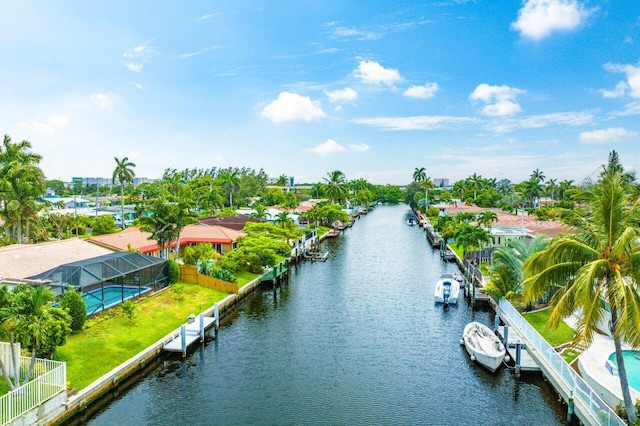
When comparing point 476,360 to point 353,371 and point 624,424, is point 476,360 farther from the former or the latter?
A: point 624,424

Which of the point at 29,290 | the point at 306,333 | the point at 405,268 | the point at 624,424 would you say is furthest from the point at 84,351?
the point at 405,268

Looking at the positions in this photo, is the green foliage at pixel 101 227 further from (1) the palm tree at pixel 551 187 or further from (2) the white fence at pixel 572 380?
(1) the palm tree at pixel 551 187

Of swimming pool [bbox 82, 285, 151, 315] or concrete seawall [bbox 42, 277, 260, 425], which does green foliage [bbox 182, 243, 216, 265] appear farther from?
concrete seawall [bbox 42, 277, 260, 425]

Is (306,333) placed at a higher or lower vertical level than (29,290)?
lower

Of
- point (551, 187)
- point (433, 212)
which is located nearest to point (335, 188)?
point (433, 212)

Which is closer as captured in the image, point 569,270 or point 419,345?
point 569,270

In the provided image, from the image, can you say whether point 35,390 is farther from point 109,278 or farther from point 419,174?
point 419,174

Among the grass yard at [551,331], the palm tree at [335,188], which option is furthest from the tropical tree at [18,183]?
the palm tree at [335,188]
